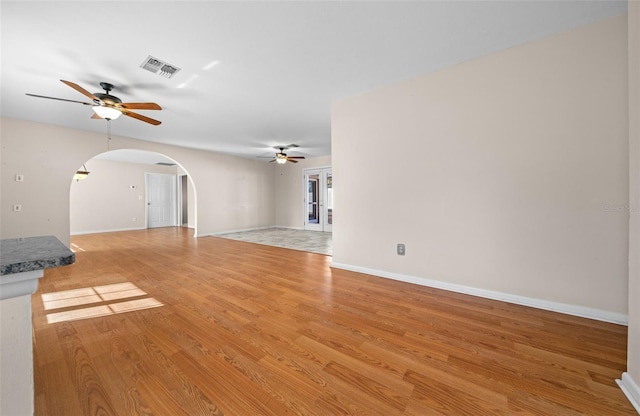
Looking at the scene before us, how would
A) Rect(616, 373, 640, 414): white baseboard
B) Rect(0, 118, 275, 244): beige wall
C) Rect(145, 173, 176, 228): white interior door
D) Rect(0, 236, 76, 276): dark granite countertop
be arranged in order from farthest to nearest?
Rect(145, 173, 176, 228): white interior door, Rect(0, 118, 275, 244): beige wall, Rect(616, 373, 640, 414): white baseboard, Rect(0, 236, 76, 276): dark granite countertop

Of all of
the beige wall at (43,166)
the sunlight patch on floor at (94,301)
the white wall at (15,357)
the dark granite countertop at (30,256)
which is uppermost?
the beige wall at (43,166)

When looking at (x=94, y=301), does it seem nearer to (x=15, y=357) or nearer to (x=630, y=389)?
(x=15, y=357)

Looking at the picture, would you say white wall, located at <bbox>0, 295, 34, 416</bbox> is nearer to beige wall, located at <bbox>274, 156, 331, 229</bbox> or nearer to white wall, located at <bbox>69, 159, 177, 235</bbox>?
beige wall, located at <bbox>274, 156, 331, 229</bbox>

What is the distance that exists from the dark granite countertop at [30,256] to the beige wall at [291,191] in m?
7.31

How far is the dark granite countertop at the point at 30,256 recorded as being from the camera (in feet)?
2.11

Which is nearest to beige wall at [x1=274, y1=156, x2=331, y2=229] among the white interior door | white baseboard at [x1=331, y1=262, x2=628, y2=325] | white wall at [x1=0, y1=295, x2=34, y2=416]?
the white interior door

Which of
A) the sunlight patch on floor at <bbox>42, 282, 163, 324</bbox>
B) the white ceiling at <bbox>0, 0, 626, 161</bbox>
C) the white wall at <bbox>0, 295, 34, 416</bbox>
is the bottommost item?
the sunlight patch on floor at <bbox>42, 282, 163, 324</bbox>

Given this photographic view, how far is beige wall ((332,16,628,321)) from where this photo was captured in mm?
1986

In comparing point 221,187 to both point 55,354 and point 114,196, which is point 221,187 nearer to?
point 114,196

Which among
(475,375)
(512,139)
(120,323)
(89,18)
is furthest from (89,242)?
(512,139)

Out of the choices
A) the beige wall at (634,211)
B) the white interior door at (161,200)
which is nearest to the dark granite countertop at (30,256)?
the beige wall at (634,211)

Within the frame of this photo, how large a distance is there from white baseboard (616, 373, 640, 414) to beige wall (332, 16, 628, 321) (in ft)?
3.31

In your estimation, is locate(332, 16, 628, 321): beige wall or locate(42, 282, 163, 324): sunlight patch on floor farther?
locate(42, 282, 163, 324): sunlight patch on floor

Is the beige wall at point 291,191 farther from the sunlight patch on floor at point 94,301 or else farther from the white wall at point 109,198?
the sunlight patch on floor at point 94,301
